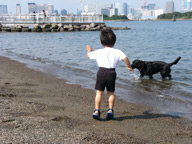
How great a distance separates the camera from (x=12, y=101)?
15.0 feet

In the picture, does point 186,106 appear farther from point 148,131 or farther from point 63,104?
point 63,104

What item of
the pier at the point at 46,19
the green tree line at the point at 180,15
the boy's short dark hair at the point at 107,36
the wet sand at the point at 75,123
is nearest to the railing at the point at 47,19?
the pier at the point at 46,19

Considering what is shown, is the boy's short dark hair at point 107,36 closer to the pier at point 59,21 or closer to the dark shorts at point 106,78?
the dark shorts at point 106,78

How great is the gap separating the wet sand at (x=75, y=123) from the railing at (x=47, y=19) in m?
44.7

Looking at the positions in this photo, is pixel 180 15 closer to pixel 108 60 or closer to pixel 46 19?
pixel 46 19

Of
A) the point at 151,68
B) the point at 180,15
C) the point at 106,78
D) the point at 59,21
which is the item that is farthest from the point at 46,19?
the point at 180,15

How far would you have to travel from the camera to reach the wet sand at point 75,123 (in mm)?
3154

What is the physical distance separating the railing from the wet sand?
44702 mm

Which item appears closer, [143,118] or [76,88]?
[143,118]

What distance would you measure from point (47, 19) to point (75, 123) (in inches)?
1852

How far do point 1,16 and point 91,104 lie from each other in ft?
170

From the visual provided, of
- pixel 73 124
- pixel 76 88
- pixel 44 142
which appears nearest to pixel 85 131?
pixel 73 124

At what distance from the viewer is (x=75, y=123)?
3754 millimetres

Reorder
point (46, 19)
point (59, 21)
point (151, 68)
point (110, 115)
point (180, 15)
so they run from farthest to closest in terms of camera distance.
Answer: point (180, 15) → point (59, 21) → point (46, 19) → point (151, 68) → point (110, 115)
